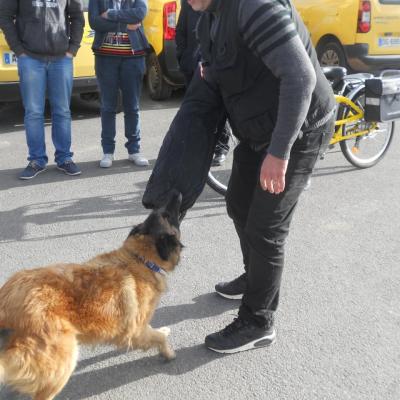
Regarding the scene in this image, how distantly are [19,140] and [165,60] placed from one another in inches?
104

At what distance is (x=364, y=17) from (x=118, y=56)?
172 inches

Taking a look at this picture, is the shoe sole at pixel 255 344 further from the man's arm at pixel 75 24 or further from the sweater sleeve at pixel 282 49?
the man's arm at pixel 75 24

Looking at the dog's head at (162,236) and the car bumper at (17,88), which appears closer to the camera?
the dog's head at (162,236)

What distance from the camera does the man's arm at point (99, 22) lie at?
5125 mm

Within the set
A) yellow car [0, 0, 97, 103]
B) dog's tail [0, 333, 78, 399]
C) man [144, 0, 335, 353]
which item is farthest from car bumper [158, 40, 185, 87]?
dog's tail [0, 333, 78, 399]

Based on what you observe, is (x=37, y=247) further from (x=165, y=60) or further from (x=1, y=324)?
(x=165, y=60)

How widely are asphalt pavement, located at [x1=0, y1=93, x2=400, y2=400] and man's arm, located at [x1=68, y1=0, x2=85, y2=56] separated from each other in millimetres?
1285

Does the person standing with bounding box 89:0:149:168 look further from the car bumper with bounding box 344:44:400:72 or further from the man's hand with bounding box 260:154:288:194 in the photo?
the car bumper with bounding box 344:44:400:72

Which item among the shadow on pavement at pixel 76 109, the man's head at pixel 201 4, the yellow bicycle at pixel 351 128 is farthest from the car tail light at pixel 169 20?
the man's head at pixel 201 4

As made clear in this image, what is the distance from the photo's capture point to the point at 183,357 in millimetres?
2803

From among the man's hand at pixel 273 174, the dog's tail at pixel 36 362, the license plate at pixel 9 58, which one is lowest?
the dog's tail at pixel 36 362

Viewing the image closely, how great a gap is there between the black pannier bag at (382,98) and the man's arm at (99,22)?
2590 millimetres

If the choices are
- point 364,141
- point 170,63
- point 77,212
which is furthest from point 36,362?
point 170,63

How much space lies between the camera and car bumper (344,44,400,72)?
310 inches
